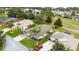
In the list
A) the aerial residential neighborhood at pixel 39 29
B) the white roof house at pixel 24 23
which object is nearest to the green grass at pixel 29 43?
the aerial residential neighborhood at pixel 39 29

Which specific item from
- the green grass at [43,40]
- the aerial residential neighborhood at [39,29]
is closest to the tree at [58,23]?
the aerial residential neighborhood at [39,29]

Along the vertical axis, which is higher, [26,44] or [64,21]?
[64,21]

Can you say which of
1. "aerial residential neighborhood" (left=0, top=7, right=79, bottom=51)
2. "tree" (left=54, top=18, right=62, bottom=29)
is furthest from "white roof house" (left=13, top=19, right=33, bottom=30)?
"tree" (left=54, top=18, right=62, bottom=29)

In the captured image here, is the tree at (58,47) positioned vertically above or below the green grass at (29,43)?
below

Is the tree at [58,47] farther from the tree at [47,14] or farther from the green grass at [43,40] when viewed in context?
the tree at [47,14]

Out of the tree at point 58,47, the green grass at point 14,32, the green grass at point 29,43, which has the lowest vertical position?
the tree at point 58,47

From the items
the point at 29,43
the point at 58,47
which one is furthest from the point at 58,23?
the point at 29,43
